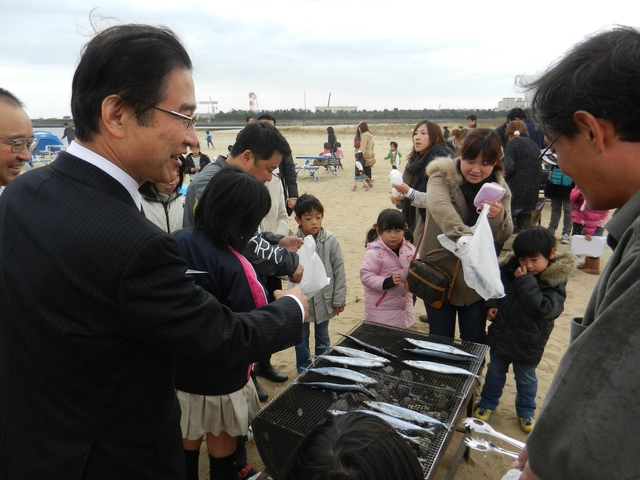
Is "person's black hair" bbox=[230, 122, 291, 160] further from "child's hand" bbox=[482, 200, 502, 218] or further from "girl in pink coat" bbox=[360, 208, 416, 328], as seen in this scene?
"child's hand" bbox=[482, 200, 502, 218]

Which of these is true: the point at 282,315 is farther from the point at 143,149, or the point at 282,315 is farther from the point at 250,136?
the point at 250,136

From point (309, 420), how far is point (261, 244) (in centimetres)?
117

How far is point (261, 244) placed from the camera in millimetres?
2803

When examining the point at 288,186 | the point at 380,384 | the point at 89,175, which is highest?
the point at 89,175

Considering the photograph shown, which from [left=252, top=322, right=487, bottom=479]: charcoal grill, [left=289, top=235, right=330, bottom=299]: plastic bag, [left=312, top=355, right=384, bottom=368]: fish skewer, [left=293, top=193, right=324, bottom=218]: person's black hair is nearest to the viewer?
[left=252, top=322, right=487, bottom=479]: charcoal grill

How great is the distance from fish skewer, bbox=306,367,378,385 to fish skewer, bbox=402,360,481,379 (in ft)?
1.23

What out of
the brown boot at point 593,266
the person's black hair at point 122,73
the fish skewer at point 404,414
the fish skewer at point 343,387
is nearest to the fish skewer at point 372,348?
the fish skewer at point 343,387

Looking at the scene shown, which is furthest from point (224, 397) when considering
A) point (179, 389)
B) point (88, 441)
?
point (88, 441)

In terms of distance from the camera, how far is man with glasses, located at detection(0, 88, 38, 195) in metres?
2.76

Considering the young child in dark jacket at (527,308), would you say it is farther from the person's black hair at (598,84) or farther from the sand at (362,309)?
the person's black hair at (598,84)

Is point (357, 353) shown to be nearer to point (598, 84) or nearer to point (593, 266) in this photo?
point (598, 84)

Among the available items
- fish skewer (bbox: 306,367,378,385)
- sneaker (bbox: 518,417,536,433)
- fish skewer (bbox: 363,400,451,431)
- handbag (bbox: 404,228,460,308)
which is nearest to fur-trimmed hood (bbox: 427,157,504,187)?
handbag (bbox: 404,228,460,308)

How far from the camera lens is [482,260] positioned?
3182mm

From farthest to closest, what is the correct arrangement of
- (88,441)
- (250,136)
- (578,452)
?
(250,136), (88,441), (578,452)
